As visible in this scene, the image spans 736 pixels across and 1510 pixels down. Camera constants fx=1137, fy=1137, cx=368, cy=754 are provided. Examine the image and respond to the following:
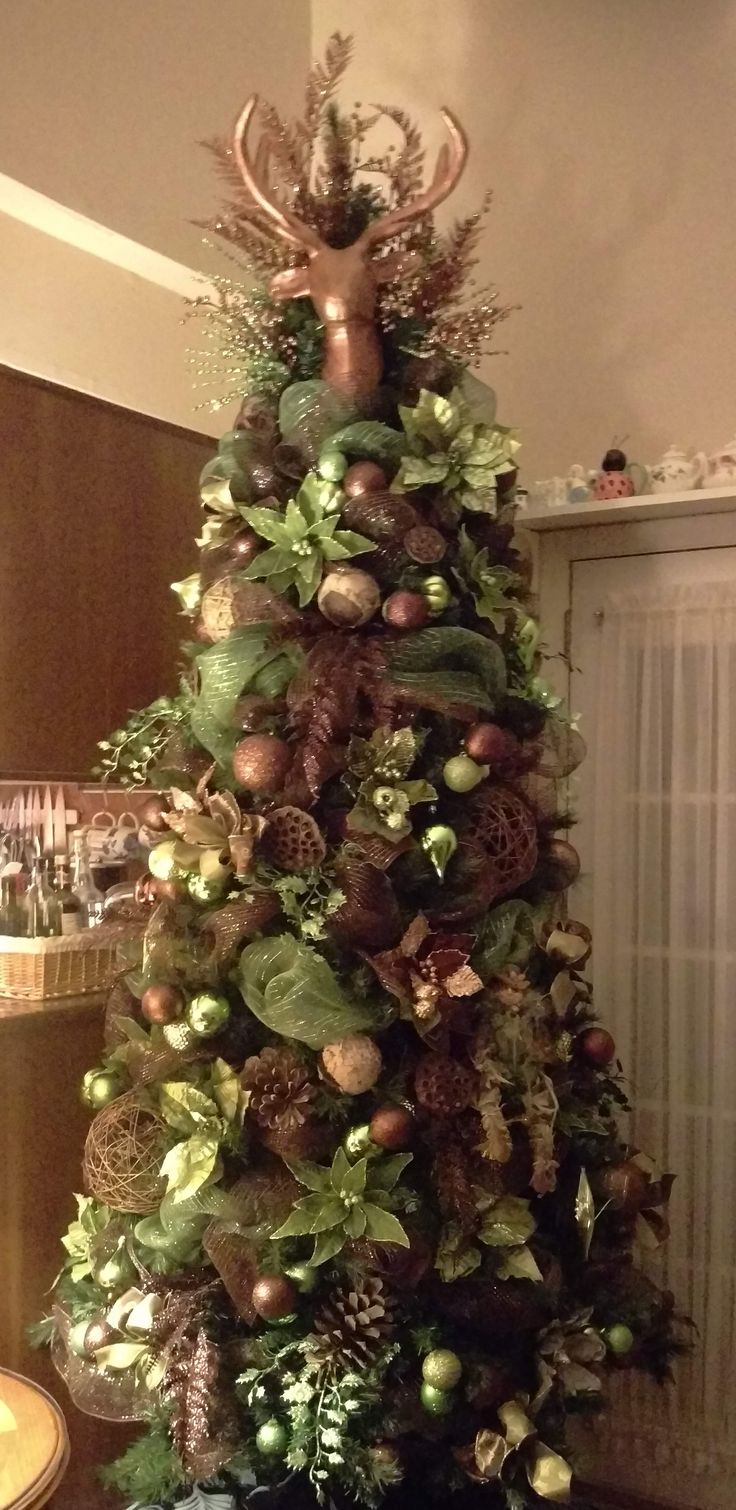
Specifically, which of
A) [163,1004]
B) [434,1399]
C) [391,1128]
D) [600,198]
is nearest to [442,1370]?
[434,1399]

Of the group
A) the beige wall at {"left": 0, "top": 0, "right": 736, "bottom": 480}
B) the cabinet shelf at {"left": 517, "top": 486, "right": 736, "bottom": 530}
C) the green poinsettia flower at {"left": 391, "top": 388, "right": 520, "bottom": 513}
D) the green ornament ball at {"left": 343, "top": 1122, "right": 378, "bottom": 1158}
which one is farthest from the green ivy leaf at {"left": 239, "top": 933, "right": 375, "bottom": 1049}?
the beige wall at {"left": 0, "top": 0, "right": 736, "bottom": 480}

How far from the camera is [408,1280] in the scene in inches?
50.6

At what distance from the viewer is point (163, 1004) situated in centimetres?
136

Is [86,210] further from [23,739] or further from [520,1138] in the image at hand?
[520,1138]

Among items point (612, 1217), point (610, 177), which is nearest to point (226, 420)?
point (610, 177)

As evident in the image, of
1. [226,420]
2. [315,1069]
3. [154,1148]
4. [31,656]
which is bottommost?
[154,1148]

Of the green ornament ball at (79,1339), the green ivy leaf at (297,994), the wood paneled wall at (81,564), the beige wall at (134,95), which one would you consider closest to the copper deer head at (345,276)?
the wood paneled wall at (81,564)

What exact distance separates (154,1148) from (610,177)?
207 cm

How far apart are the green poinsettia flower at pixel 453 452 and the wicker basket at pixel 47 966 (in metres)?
0.90

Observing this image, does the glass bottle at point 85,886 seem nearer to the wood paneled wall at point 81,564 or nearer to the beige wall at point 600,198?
the wood paneled wall at point 81,564

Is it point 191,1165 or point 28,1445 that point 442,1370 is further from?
point 28,1445

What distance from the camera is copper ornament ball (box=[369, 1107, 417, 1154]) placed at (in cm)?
129

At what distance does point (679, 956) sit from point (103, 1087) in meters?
1.14

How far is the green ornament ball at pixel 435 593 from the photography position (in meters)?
1.40
